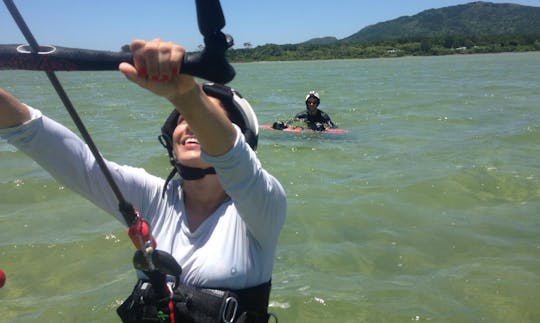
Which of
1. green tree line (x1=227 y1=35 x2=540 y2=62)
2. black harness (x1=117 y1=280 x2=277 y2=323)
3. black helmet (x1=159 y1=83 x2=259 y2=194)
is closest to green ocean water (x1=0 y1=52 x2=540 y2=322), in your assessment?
black harness (x1=117 y1=280 x2=277 y2=323)

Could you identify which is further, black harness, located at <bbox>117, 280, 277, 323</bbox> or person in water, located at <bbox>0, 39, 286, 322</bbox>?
black harness, located at <bbox>117, 280, 277, 323</bbox>

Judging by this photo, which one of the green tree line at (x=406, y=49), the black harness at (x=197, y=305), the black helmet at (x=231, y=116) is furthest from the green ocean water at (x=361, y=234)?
the green tree line at (x=406, y=49)

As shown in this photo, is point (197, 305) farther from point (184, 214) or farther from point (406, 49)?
point (406, 49)

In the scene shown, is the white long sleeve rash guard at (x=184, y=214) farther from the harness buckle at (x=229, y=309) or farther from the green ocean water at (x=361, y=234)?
the green ocean water at (x=361, y=234)

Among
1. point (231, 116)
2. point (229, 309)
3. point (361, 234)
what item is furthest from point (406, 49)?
point (229, 309)

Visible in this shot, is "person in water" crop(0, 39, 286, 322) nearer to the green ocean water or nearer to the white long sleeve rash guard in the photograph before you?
the white long sleeve rash guard

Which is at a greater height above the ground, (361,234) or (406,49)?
(406,49)

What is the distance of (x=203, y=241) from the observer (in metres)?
2.15

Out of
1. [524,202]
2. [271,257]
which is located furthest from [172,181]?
[524,202]

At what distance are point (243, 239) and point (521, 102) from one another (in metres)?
17.1

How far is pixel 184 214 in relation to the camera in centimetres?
226

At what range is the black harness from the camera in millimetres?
2025

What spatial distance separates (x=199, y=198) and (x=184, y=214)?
0.11 metres

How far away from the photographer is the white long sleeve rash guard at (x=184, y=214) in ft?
6.52
